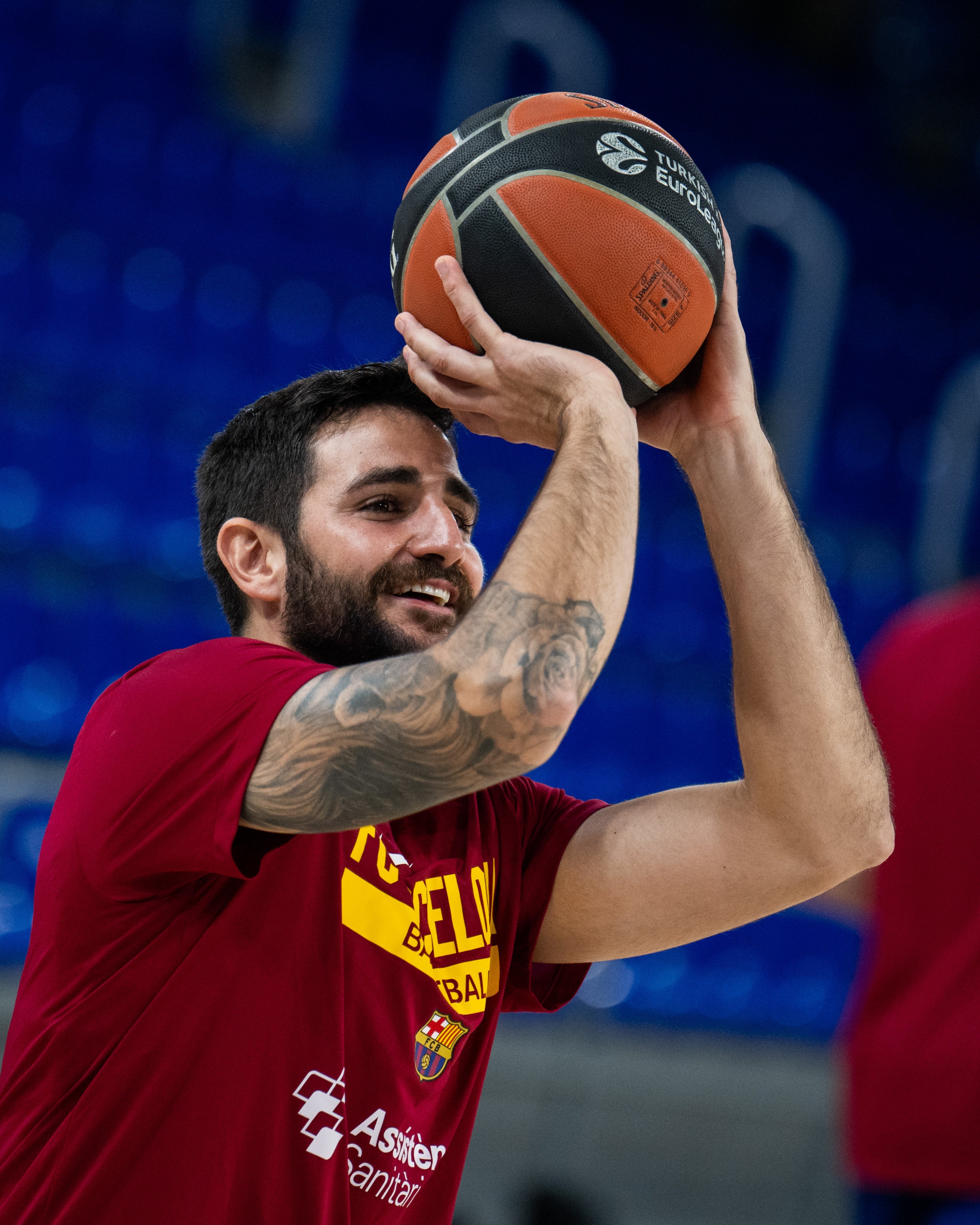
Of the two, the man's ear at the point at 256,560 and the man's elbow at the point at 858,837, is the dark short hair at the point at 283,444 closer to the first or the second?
the man's ear at the point at 256,560

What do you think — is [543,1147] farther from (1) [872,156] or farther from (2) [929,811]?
(1) [872,156]

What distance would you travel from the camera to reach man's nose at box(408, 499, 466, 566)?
2053 mm

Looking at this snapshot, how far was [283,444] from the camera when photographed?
7.17 feet

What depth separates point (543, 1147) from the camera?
5.27 metres

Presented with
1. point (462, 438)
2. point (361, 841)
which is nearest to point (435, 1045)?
point (361, 841)

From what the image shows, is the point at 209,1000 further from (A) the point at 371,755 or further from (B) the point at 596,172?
(B) the point at 596,172

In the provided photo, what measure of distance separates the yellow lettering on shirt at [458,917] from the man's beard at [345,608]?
14.2 inches

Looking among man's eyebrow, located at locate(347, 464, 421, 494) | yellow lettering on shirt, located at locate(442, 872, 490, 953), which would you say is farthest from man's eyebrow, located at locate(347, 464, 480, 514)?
yellow lettering on shirt, located at locate(442, 872, 490, 953)

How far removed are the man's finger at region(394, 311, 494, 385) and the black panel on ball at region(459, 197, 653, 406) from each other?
8cm

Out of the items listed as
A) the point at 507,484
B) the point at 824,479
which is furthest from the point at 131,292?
the point at 824,479

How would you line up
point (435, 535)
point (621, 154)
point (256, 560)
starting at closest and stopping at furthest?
point (621, 154) → point (435, 535) → point (256, 560)

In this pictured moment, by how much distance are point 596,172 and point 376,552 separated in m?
0.66

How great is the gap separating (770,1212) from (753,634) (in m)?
4.28

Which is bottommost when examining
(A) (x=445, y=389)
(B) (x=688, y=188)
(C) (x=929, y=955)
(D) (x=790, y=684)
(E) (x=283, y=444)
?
(C) (x=929, y=955)
